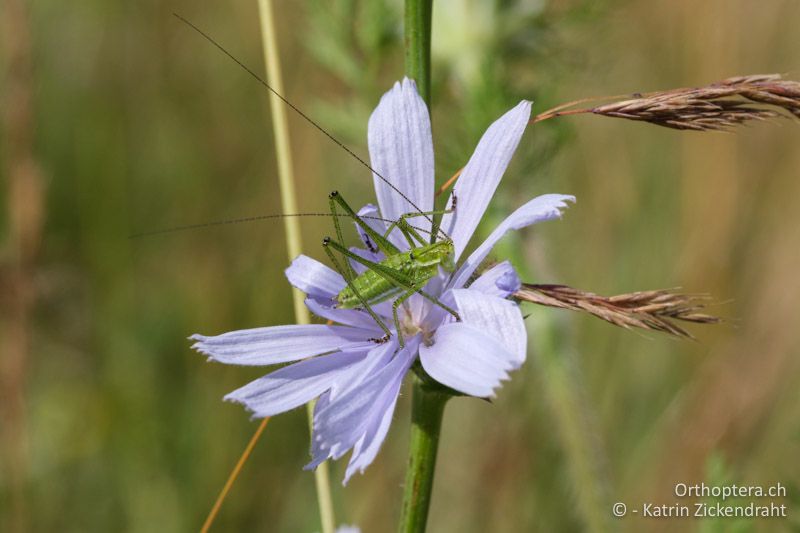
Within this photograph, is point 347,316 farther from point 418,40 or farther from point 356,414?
point 418,40

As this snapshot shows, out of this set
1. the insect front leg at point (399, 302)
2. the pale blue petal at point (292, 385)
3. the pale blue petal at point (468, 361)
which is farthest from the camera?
the insect front leg at point (399, 302)

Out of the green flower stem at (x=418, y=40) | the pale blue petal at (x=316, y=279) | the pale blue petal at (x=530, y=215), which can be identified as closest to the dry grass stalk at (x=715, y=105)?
the pale blue petal at (x=530, y=215)

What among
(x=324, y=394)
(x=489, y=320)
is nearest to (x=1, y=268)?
(x=324, y=394)

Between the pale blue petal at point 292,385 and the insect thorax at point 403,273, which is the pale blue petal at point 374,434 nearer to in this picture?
the pale blue petal at point 292,385

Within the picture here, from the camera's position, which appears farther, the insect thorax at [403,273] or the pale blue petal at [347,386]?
the insect thorax at [403,273]

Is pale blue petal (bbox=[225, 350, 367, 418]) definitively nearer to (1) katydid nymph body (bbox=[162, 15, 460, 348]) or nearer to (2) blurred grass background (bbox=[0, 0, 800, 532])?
(1) katydid nymph body (bbox=[162, 15, 460, 348])

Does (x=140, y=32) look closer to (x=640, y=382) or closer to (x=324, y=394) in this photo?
(x=640, y=382)

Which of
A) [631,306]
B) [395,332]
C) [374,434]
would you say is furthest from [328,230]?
[631,306]
